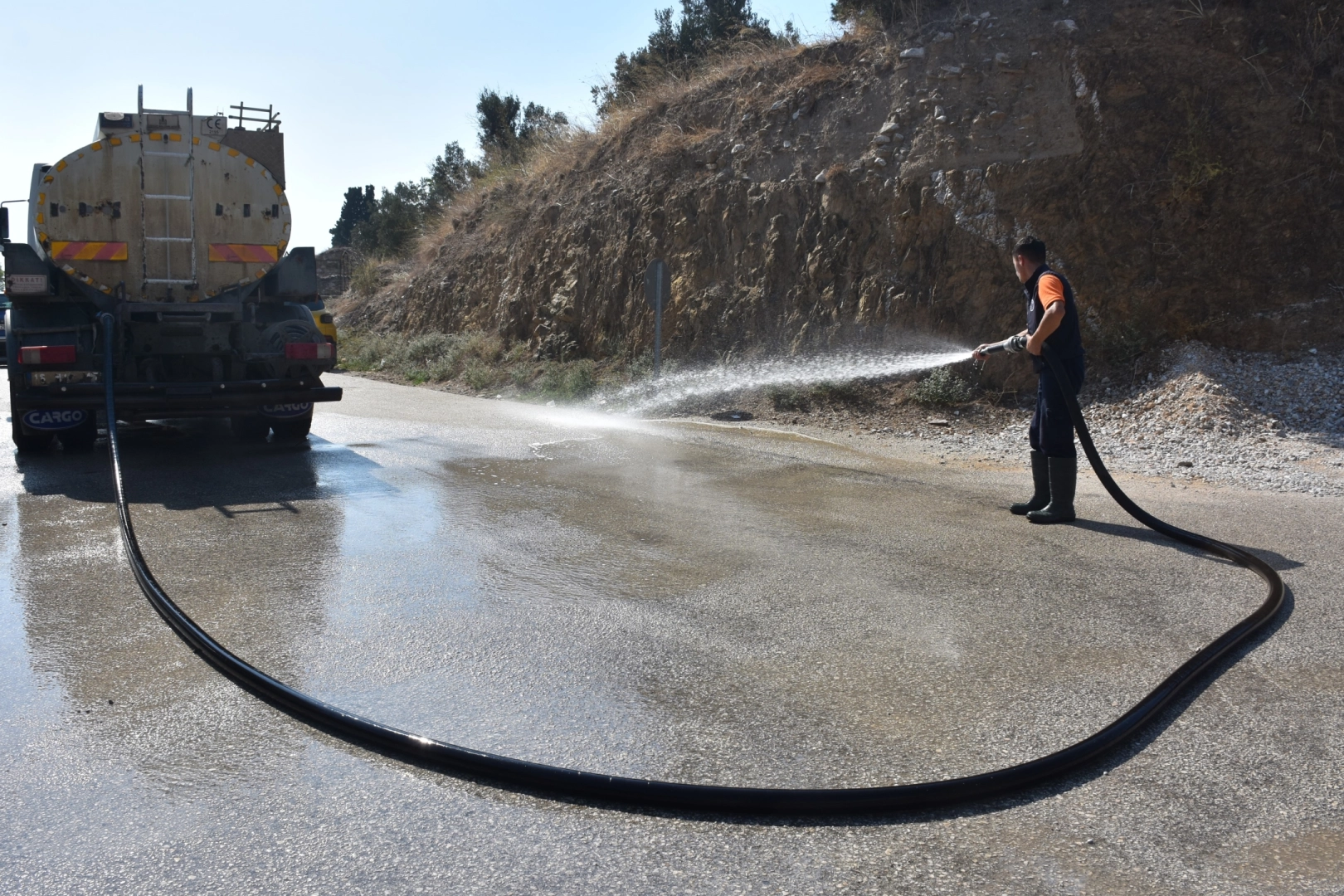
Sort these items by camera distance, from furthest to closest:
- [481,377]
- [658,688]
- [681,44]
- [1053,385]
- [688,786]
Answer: [681,44]
[481,377]
[1053,385]
[658,688]
[688,786]

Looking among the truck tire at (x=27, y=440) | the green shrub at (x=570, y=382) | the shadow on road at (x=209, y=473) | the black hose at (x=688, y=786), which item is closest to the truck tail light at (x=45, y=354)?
the truck tire at (x=27, y=440)

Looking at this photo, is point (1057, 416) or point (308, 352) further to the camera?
point (308, 352)

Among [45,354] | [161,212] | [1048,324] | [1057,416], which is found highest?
[161,212]

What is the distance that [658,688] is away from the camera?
3982 millimetres

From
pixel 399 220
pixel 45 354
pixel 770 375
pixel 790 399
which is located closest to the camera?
pixel 45 354

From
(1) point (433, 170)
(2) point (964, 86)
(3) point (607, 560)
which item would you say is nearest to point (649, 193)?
(2) point (964, 86)

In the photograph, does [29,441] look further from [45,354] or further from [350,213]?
[350,213]

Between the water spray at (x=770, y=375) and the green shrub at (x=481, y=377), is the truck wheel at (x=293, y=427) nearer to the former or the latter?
the water spray at (x=770, y=375)

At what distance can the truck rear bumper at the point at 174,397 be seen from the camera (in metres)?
8.89

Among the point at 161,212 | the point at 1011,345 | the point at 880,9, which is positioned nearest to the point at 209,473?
the point at 161,212

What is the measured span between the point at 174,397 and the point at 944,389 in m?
8.94

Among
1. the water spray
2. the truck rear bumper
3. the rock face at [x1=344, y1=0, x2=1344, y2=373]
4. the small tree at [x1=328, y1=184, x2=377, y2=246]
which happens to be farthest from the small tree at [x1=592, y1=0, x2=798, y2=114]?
the small tree at [x1=328, y1=184, x2=377, y2=246]

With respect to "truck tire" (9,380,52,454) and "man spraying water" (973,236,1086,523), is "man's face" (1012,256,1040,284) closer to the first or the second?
"man spraying water" (973,236,1086,523)

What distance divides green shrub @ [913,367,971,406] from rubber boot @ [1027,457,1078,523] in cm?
593
